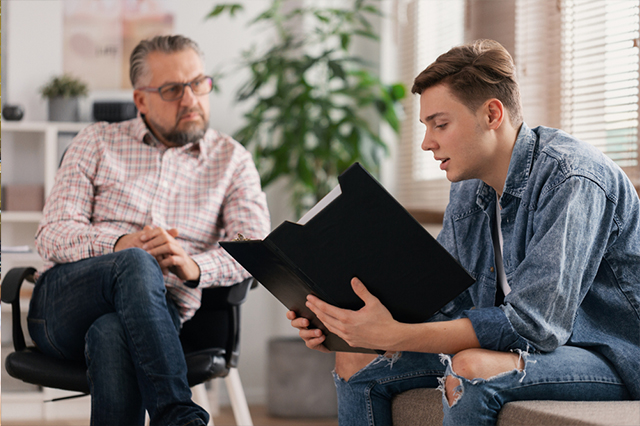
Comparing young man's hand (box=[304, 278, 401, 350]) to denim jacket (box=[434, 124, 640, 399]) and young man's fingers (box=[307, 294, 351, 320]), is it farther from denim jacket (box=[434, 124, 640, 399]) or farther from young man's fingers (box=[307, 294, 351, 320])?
denim jacket (box=[434, 124, 640, 399])

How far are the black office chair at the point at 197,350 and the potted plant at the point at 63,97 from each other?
1.34 meters

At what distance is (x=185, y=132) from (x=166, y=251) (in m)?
0.45

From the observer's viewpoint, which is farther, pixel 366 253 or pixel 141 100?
pixel 141 100

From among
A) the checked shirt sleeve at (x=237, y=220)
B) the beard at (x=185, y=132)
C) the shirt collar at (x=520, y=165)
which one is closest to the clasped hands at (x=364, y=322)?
the shirt collar at (x=520, y=165)

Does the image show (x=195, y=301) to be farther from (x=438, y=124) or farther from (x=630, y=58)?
(x=630, y=58)

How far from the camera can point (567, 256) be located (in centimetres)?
98

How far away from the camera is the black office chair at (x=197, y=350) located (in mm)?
1452

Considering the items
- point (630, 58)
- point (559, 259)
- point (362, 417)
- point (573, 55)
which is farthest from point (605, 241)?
point (573, 55)

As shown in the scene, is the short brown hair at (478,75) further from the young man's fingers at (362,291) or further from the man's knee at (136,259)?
the man's knee at (136,259)

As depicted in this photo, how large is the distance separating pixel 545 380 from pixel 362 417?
381mm

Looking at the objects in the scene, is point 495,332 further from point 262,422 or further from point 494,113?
point 262,422

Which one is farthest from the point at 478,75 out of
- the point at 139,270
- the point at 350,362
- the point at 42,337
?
the point at 42,337

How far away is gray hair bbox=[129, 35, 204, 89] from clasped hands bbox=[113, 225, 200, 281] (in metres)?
0.56

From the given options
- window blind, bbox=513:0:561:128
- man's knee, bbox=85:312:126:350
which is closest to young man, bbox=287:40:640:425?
man's knee, bbox=85:312:126:350
